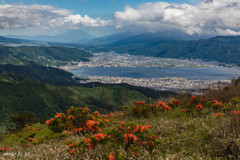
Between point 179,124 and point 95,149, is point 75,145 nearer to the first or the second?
point 95,149

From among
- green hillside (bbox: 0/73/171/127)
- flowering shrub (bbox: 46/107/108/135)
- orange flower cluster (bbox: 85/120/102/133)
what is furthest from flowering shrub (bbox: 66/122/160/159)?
green hillside (bbox: 0/73/171/127)

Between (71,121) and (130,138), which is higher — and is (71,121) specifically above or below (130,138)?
below

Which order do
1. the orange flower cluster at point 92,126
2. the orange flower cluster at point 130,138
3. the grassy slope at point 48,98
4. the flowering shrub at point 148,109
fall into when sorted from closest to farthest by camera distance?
the orange flower cluster at point 130,138, the orange flower cluster at point 92,126, the flowering shrub at point 148,109, the grassy slope at point 48,98

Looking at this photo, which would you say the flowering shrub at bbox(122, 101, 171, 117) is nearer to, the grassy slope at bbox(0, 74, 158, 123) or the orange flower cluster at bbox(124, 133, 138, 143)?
the orange flower cluster at bbox(124, 133, 138, 143)

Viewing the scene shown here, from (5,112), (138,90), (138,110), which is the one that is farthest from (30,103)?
(138,110)

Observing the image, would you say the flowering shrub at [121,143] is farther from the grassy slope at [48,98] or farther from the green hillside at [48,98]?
the grassy slope at [48,98]

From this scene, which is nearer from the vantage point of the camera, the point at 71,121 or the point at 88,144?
the point at 88,144

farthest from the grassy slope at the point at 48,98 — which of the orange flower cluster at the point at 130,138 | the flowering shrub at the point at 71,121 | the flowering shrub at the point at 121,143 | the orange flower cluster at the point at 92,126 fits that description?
the orange flower cluster at the point at 130,138

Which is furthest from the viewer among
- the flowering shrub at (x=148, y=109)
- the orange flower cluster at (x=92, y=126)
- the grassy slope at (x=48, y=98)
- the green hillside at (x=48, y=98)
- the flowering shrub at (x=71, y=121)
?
the grassy slope at (x=48, y=98)

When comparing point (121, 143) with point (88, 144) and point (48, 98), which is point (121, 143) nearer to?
point (88, 144)

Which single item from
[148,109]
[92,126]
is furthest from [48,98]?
[92,126]

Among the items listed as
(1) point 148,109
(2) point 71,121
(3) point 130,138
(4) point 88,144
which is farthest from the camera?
(1) point 148,109
